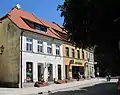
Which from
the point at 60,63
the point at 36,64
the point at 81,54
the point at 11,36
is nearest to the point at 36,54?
the point at 36,64

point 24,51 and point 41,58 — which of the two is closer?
point 24,51

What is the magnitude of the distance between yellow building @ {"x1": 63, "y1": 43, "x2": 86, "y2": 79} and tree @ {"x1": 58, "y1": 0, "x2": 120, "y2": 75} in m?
24.5

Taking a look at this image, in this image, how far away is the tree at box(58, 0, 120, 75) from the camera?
13.5m

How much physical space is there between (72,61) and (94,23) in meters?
28.7

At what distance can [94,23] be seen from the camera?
1441 centimetres

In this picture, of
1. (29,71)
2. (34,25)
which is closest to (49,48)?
(34,25)

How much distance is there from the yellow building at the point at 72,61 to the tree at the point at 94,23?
24491mm

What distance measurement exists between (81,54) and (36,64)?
15.9 m

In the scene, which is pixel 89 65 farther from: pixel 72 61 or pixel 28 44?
pixel 28 44

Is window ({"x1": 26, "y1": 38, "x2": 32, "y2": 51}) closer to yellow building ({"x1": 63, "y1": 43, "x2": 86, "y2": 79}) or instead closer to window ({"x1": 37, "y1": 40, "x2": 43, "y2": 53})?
window ({"x1": 37, "y1": 40, "x2": 43, "y2": 53})

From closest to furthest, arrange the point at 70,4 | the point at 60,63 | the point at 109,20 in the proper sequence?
the point at 109,20 < the point at 70,4 < the point at 60,63

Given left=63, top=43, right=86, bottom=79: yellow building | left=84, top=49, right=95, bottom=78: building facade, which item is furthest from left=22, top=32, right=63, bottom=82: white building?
left=84, top=49, right=95, bottom=78: building facade

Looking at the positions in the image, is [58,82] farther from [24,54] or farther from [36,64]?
[24,54]

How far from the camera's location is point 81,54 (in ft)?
157
